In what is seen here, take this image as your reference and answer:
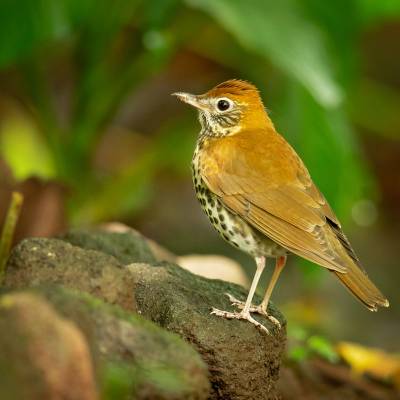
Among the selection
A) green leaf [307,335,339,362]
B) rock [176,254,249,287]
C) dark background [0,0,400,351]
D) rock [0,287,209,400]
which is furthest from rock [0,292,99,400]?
dark background [0,0,400,351]

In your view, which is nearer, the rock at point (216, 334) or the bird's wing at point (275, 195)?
the rock at point (216, 334)

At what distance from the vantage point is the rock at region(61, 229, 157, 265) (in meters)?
4.37

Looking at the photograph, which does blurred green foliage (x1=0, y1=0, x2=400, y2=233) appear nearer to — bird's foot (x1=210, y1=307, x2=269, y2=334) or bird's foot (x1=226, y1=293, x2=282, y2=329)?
bird's foot (x1=226, y1=293, x2=282, y2=329)

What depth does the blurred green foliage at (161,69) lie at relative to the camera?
6113 mm

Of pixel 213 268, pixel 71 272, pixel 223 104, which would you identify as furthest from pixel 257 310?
pixel 213 268

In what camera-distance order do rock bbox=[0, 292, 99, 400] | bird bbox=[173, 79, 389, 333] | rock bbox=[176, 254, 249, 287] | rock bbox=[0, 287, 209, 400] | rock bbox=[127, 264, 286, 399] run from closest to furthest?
rock bbox=[0, 292, 99, 400] < rock bbox=[0, 287, 209, 400] < rock bbox=[127, 264, 286, 399] < bird bbox=[173, 79, 389, 333] < rock bbox=[176, 254, 249, 287]

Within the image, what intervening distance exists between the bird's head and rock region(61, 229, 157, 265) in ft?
1.97

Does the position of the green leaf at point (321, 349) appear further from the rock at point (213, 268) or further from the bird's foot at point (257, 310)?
the bird's foot at point (257, 310)

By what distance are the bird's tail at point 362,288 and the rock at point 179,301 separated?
11.7 inches

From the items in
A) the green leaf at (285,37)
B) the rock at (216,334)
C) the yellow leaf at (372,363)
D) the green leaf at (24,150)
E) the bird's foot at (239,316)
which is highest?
the green leaf at (285,37)

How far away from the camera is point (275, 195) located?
165 inches

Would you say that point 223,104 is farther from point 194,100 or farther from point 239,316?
point 239,316

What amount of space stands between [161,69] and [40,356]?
4892 mm

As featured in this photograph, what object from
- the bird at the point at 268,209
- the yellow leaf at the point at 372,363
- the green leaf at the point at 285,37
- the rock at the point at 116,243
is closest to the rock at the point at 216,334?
the bird at the point at 268,209
